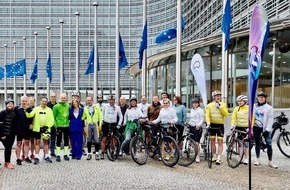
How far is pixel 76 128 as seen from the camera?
41.3ft

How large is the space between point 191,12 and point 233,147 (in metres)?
28.7

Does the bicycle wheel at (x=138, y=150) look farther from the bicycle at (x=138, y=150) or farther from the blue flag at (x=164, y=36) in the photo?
the blue flag at (x=164, y=36)

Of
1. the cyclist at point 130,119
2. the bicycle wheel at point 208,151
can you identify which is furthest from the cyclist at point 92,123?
the bicycle wheel at point 208,151

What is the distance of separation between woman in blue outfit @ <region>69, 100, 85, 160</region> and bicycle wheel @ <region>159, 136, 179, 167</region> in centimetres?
247

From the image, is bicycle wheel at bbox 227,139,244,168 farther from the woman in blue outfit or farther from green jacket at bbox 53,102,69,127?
green jacket at bbox 53,102,69,127

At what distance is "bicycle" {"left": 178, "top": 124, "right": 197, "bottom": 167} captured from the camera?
36.7 ft

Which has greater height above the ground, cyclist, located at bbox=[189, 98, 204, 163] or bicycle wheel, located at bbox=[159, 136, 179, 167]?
cyclist, located at bbox=[189, 98, 204, 163]

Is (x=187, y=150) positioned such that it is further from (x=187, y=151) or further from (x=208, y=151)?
(x=208, y=151)

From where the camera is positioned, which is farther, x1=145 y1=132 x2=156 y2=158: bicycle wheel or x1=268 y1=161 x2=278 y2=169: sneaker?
x1=145 y1=132 x2=156 y2=158: bicycle wheel

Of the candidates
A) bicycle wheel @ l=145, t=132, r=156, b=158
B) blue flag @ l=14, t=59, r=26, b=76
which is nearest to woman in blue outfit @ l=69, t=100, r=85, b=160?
bicycle wheel @ l=145, t=132, r=156, b=158

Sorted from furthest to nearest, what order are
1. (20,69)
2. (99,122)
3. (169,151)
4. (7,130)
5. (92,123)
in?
(20,69) < (99,122) < (92,123) < (7,130) < (169,151)

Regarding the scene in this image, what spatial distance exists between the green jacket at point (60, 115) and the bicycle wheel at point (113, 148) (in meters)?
1.27

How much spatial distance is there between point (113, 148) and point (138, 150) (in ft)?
3.30

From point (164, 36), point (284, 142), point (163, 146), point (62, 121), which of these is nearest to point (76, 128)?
point (62, 121)
